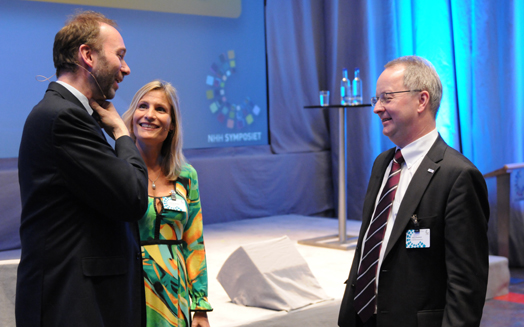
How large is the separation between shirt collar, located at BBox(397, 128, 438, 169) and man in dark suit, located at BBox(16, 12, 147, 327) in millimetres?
837

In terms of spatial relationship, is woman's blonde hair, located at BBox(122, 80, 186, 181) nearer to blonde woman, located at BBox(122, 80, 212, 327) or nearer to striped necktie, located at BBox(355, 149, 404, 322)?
blonde woman, located at BBox(122, 80, 212, 327)

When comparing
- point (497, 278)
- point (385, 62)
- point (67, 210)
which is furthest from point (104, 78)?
point (385, 62)

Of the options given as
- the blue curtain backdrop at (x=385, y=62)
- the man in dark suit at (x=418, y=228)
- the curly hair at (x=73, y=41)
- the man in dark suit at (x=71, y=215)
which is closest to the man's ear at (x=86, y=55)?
the curly hair at (x=73, y=41)

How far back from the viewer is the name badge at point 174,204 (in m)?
2.04

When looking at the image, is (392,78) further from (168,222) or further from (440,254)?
(168,222)

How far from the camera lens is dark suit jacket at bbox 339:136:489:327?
61.6 inches

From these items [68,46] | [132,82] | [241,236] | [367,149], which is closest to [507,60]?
[367,149]

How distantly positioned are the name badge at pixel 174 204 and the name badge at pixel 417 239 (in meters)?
0.84

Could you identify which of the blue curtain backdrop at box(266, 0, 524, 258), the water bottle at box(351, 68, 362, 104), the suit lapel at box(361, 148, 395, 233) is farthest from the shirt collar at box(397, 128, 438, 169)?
the blue curtain backdrop at box(266, 0, 524, 258)

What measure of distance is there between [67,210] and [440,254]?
104cm

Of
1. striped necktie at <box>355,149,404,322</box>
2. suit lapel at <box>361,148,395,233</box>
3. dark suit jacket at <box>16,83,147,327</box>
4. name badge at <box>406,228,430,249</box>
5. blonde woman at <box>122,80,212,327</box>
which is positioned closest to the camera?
dark suit jacket at <box>16,83,147,327</box>

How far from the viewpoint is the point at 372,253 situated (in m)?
1.77

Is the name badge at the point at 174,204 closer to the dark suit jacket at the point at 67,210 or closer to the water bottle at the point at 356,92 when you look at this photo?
the dark suit jacket at the point at 67,210

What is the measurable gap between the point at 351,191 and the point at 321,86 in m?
1.51
